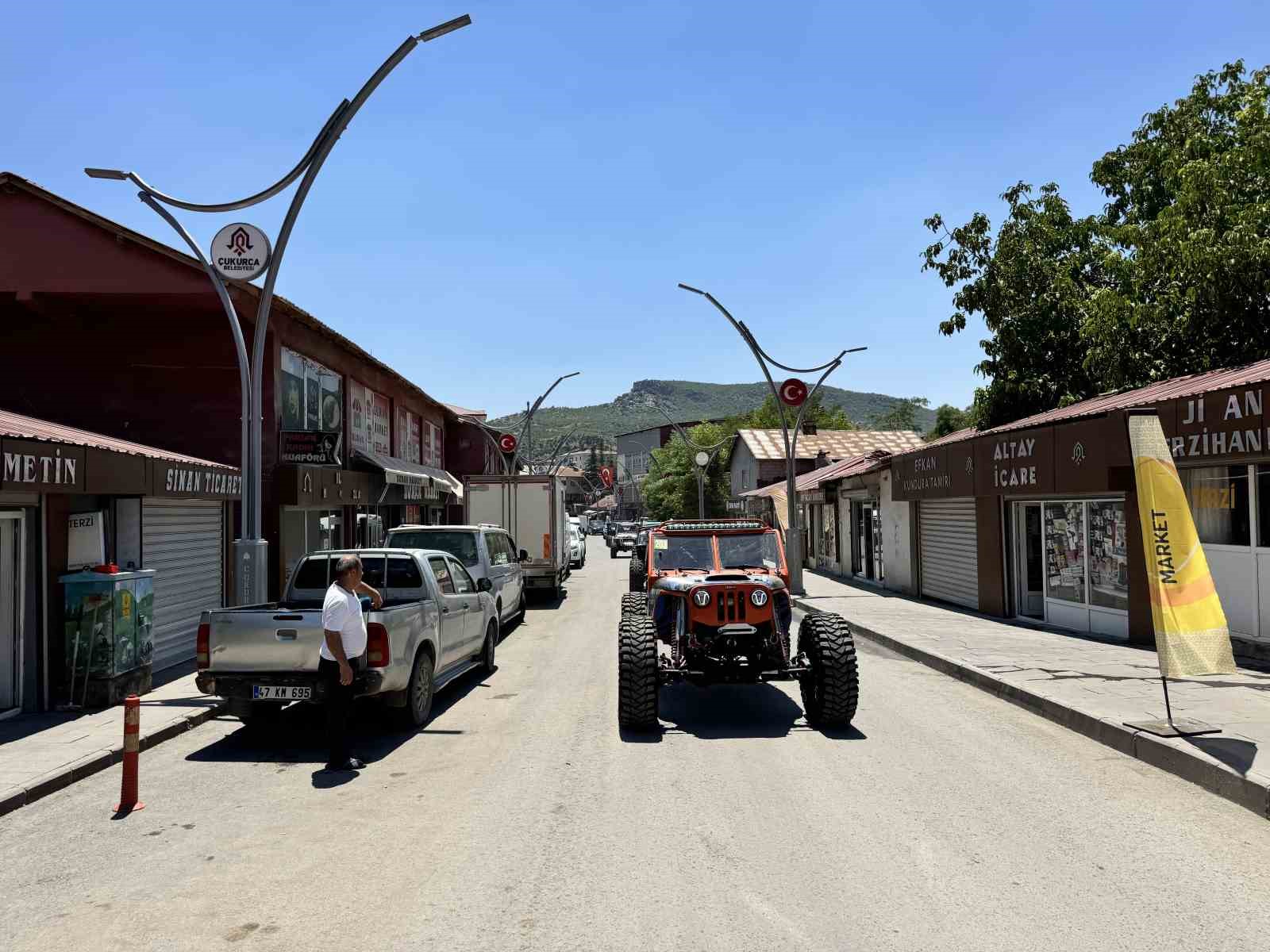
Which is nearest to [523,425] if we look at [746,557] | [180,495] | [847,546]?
[847,546]

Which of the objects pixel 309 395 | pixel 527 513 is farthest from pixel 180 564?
pixel 527 513

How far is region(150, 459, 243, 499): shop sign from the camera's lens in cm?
1139

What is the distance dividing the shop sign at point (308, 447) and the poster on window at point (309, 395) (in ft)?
2.85

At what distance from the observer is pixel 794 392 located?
2670 cm

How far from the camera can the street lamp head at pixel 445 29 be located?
417 inches

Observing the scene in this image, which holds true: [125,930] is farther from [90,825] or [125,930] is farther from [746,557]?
[746,557]

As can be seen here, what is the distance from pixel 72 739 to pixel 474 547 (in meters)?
7.99

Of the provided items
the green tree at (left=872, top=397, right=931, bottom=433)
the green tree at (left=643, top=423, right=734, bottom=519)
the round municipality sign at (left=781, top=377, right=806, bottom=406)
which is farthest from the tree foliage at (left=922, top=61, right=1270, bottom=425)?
the green tree at (left=872, top=397, right=931, bottom=433)

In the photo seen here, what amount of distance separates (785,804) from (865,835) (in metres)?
0.77

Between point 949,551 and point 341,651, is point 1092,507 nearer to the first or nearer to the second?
point 949,551

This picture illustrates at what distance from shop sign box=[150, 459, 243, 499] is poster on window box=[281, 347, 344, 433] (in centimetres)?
393

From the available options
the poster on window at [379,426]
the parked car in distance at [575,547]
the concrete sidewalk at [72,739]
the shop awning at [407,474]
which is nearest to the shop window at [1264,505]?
the concrete sidewalk at [72,739]

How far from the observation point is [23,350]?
53.6ft

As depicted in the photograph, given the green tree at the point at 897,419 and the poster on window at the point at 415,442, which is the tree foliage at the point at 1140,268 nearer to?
the poster on window at the point at 415,442
